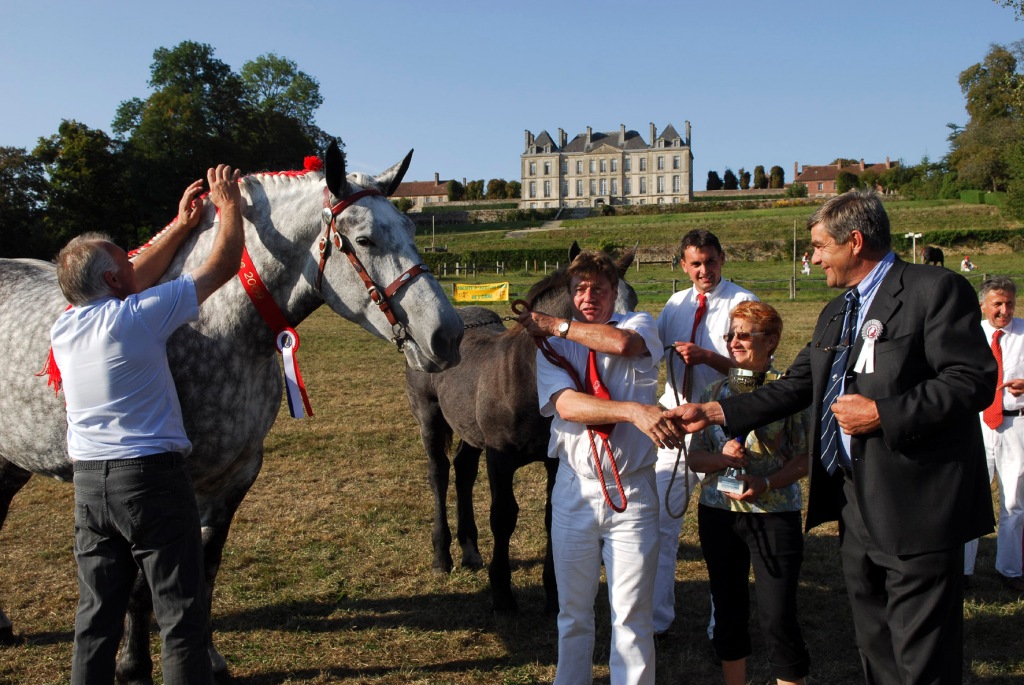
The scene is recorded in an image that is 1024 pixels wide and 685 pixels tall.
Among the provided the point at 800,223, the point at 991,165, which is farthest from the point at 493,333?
the point at 991,165

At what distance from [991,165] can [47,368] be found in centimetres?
7574

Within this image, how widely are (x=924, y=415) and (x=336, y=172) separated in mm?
2358

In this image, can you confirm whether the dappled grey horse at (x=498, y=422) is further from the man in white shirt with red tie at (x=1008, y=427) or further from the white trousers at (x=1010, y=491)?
the white trousers at (x=1010, y=491)

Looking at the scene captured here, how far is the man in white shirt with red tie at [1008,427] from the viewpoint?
5086mm

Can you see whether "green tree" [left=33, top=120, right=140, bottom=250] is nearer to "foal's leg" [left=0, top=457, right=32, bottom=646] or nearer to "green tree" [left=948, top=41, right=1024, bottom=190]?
"foal's leg" [left=0, top=457, right=32, bottom=646]

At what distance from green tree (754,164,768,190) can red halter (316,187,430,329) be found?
137 metres

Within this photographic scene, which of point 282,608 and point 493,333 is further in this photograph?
point 493,333

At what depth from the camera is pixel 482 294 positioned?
86.4 feet

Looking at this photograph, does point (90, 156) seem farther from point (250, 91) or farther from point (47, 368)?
point (47, 368)

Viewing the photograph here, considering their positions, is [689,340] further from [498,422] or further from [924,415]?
[924,415]

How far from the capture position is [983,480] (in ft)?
8.73

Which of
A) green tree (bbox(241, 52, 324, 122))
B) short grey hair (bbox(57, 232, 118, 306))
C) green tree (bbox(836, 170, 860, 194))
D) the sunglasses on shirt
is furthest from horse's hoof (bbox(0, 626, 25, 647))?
green tree (bbox(836, 170, 860, 194))

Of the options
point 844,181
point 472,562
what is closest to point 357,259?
point 472,562

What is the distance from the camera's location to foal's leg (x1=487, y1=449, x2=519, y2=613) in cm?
476
